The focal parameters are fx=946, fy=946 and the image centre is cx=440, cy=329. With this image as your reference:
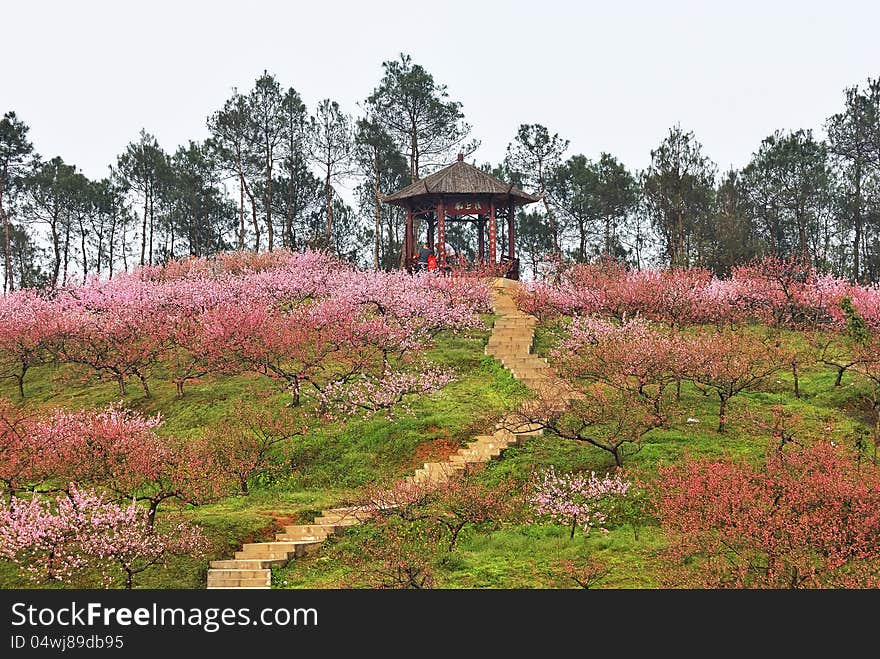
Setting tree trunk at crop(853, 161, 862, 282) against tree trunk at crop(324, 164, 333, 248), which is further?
tree trunk at crop(324, 164, 333, 248)

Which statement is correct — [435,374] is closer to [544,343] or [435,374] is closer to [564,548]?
[544,343]

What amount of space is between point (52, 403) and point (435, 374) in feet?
40.0

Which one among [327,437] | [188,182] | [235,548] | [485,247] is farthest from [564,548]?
[188,182]

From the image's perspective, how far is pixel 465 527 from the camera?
17938 mm

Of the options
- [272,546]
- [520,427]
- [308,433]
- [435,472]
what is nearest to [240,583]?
[272,546]

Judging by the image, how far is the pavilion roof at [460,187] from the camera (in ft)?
131

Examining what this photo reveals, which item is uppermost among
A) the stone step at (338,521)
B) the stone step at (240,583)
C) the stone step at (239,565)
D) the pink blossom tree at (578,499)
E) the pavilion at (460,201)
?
the pavilion at (460,201)

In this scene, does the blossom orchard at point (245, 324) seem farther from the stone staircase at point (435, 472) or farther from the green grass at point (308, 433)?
the stone staircase at point (435, 472)

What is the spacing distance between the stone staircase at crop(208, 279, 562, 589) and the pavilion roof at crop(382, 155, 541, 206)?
26.1 feet

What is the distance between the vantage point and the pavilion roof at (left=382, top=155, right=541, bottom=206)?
39.8 m

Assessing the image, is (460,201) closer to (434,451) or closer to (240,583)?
(434,451)

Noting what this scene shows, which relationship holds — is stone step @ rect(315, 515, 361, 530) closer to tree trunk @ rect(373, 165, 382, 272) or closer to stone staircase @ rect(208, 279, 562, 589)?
stone staircase @ rect(208, 279, 562, 589)

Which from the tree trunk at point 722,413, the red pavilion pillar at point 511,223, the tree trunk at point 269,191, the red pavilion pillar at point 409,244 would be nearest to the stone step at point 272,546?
the tree trunk at point 722,413

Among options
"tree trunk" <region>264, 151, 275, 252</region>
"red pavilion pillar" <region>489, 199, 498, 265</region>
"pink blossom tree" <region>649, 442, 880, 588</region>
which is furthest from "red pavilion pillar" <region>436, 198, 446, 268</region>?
"pink blossom tree" <region>649, 442, 880, 588</region>
